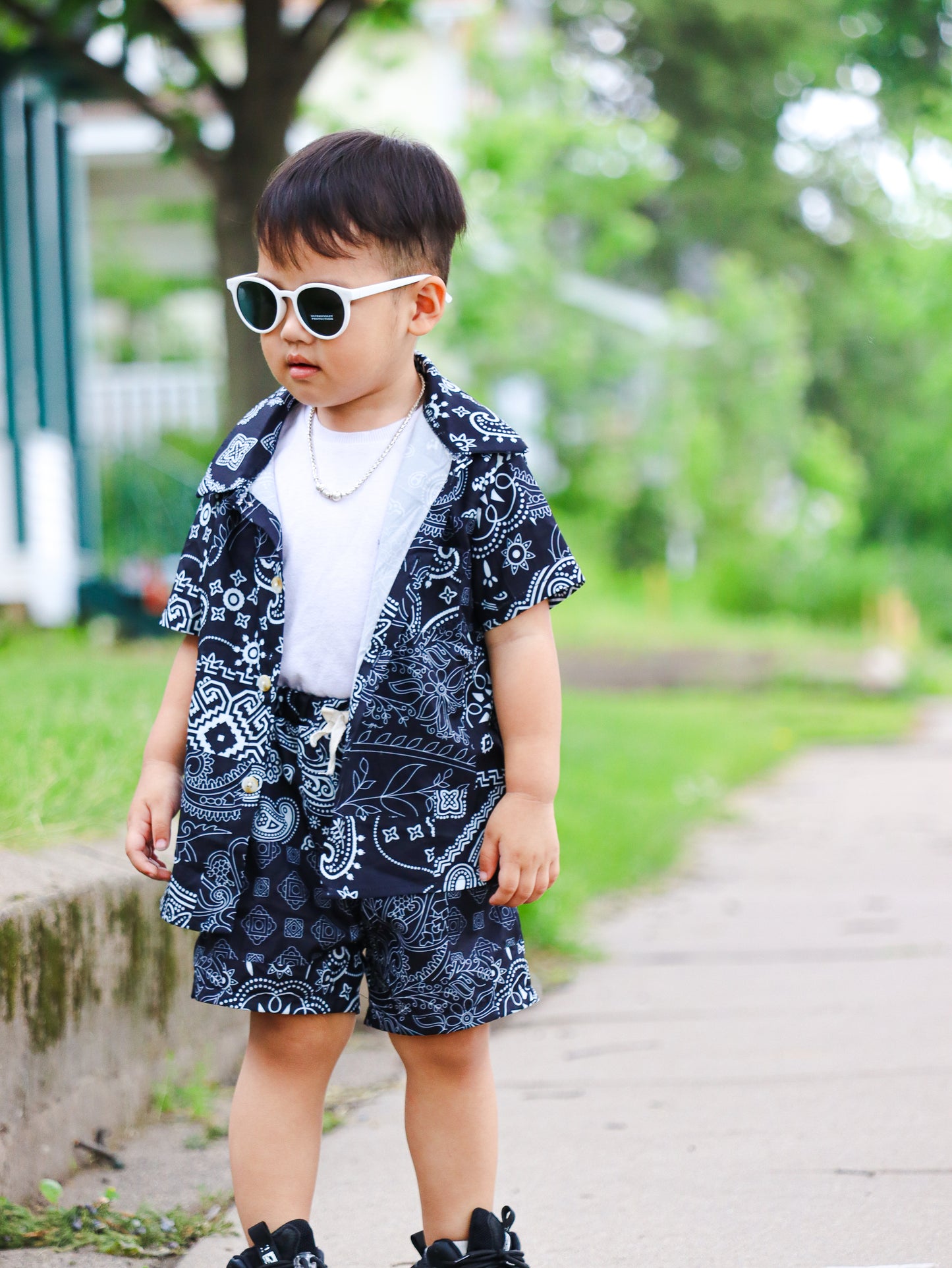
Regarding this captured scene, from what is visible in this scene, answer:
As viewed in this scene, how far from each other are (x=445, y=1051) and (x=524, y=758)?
0.39m

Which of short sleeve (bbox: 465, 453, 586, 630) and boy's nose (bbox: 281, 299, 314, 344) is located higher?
boy's nose (bbox: 281, 299, 314, 344)

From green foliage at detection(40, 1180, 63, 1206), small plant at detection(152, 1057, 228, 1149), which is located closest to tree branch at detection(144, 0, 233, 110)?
small plant at detection(152, 1057, 228, 1149)

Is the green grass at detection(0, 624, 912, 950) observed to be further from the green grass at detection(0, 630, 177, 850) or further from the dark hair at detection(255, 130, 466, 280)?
the dark hair at detection(255, 130, 466, 280)

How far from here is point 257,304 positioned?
1841 millimetres

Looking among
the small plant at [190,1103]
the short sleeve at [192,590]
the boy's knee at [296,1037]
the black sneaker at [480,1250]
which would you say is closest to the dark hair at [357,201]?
the short sleeve at [192,590]

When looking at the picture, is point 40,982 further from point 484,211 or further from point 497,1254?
point 484,211

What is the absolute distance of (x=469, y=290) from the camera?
12781 mm

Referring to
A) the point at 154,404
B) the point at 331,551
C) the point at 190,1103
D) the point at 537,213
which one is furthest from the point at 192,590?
the point at 537,213

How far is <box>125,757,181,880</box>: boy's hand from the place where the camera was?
190 centimetres

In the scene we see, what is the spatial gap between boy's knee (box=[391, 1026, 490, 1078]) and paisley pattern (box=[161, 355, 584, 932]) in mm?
208

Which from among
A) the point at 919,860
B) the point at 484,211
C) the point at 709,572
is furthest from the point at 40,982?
the point at 709,572

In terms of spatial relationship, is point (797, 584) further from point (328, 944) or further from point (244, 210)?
point (328, 944)

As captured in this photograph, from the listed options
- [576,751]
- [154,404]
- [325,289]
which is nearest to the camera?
[325,289]

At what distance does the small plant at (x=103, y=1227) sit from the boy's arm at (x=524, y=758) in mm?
796
